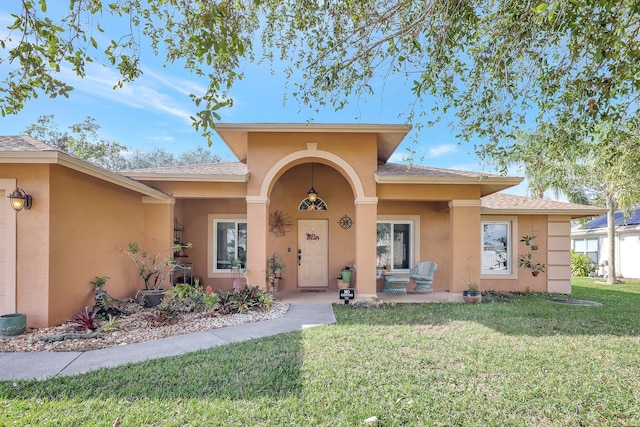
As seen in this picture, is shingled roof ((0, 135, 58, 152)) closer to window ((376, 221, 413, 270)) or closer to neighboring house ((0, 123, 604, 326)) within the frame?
neighboring house ((0, 123, 604, 326))

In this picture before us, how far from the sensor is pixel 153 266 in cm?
805

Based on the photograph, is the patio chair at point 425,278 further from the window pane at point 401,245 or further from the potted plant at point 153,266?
the potted plant at point 153,266

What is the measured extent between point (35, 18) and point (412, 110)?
5.01m

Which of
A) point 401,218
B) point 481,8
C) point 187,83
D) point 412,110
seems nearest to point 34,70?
point 187,83

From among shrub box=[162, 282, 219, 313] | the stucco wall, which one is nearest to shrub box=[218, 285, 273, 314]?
shrub box=[162, 282, 219, 313]

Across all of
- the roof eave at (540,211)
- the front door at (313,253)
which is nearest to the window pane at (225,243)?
the front door at (313,253)

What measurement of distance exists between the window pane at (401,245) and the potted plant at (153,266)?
6.23m

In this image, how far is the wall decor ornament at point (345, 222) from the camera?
34.7ft

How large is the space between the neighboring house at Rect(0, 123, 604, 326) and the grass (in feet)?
9.38

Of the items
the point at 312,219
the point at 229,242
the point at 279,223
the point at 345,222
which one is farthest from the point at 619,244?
the point at 229,242

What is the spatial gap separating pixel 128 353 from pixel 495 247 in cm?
1067

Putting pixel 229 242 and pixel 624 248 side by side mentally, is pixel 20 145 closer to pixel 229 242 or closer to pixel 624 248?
pixel 229 242

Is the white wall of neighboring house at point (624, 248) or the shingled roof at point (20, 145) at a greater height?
the shingled roof at point (20, 145)

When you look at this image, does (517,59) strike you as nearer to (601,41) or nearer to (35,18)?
(601,41)
